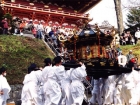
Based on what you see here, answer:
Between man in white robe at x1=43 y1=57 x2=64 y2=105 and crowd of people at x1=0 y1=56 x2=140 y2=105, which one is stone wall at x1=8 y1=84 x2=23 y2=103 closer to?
crowd of people at x1=0 y1=56 x2=140 y2=105

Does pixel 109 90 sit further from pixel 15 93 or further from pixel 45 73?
pixel 15 93

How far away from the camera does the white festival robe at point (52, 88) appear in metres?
8.72

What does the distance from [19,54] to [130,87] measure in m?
6.54

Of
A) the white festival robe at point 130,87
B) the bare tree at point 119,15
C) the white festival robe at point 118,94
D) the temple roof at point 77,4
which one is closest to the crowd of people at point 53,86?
the white festival robe at point 118,94

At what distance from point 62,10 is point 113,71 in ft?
60.1

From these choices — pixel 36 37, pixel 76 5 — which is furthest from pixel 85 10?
pixel 36 37

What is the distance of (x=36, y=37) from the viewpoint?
16.9 m

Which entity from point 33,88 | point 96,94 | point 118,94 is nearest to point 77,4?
point 96,94

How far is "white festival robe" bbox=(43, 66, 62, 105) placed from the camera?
8719 millimetres

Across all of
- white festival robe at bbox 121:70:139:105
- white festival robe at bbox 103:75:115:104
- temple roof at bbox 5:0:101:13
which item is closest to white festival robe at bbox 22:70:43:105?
white festival robe at bbox 103:75:115:104

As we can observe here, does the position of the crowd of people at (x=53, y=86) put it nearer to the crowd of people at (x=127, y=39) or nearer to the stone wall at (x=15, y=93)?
the stone wall at (x=15, y=93)

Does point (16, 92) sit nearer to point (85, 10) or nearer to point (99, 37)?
point (99, 37)

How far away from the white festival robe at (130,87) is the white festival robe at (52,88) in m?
2.80

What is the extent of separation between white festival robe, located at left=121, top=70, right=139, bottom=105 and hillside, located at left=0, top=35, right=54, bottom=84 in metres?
4.77
